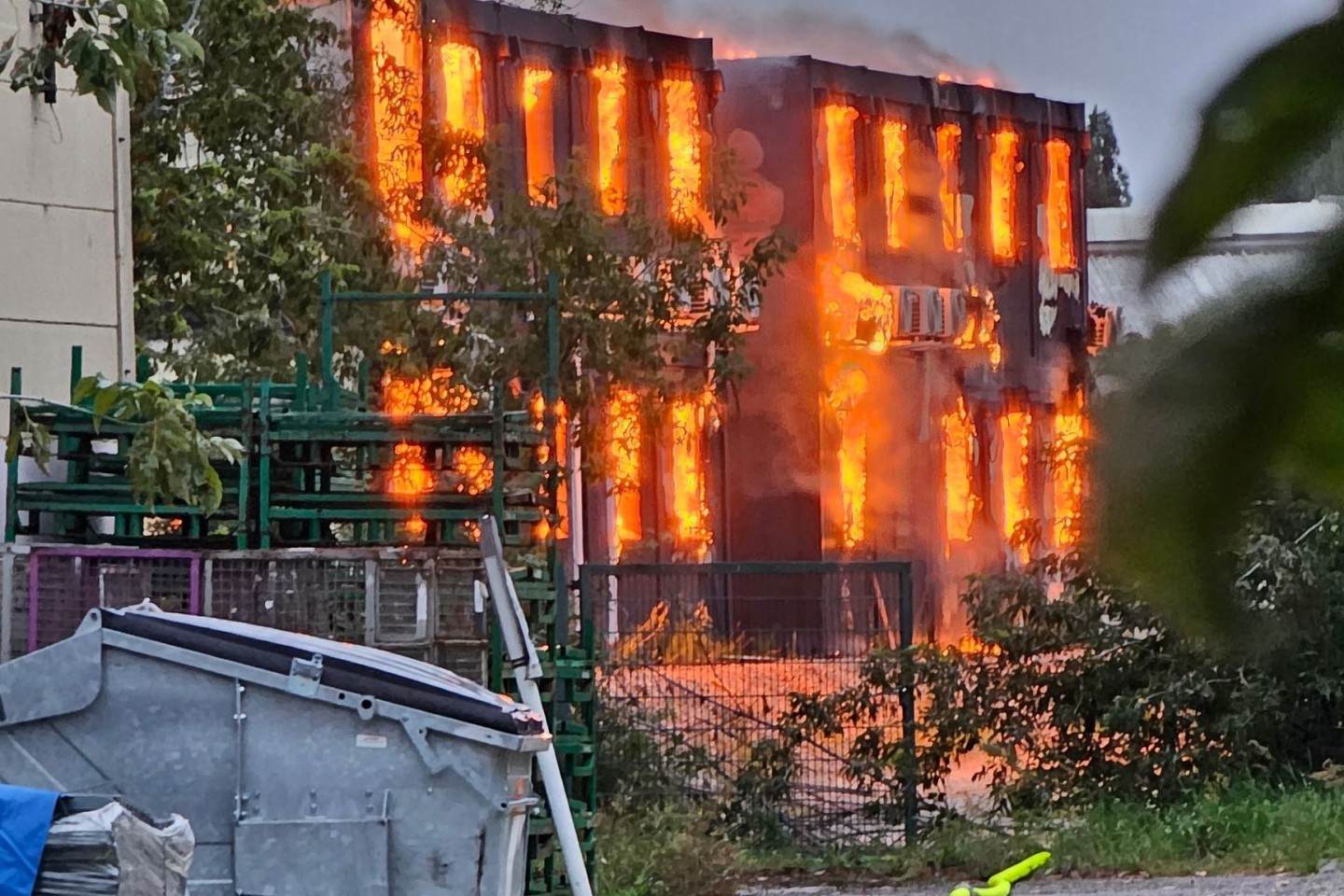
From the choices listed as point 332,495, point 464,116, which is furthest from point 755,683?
point 464,116

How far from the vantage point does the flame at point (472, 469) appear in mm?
8062

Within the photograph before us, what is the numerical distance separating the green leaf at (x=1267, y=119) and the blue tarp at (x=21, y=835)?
4.65 m

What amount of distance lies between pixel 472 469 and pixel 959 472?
62.8ft

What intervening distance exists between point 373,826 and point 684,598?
17.4ft

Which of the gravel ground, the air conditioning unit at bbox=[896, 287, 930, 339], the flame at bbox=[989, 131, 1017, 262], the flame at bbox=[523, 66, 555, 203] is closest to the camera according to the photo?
the gravel ground

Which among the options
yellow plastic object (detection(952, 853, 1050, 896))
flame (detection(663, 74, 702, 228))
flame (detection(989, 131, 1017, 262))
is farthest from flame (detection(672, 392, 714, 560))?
yellow plastic object (detection(952, 853, 1050, 896))

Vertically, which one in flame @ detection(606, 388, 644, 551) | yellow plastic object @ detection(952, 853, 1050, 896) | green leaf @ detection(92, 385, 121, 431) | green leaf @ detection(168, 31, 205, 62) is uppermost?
green leaf @ detection(168, 31, 205, 62)

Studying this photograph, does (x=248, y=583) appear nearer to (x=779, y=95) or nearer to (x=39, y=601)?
(x=39, y=601)

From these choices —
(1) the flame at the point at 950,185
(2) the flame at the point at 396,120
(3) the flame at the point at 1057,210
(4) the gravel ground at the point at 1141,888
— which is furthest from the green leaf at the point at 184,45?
(1) the flame at the point at 950,185

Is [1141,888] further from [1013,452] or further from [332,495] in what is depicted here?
[1013,452]

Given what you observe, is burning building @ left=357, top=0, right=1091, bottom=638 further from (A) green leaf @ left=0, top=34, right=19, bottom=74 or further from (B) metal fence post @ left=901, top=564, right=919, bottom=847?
(A) green leaf @ left=0, top=34, right=19, bottom=74

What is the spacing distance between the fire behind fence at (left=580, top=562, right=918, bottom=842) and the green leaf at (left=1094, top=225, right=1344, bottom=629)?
10.3 meters

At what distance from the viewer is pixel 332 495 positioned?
8.13 meters

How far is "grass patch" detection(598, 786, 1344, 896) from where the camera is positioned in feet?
35.7
